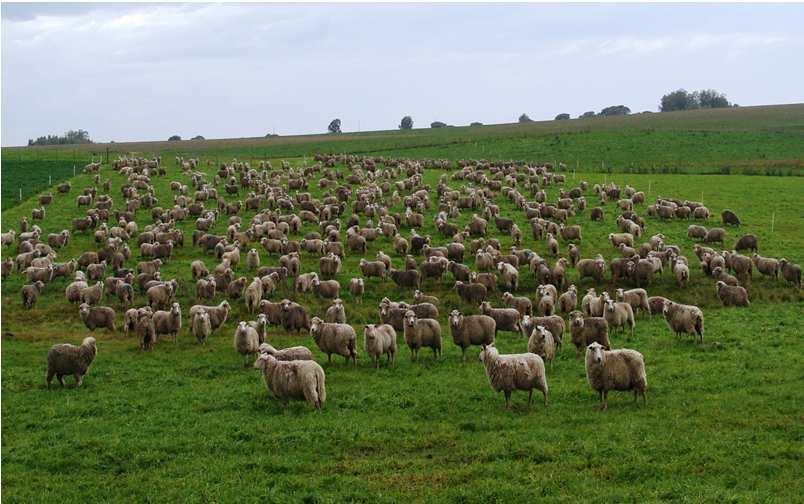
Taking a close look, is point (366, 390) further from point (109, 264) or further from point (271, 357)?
point (109, 264)

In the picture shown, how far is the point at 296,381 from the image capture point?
1741 cm

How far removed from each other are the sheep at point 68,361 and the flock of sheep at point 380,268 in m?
0.04

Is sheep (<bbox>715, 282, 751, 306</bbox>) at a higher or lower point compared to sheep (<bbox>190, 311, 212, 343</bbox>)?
lower

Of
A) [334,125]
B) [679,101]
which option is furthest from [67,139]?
[679,101]

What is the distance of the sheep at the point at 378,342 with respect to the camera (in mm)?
21312

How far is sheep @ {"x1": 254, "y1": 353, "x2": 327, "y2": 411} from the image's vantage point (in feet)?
56.9

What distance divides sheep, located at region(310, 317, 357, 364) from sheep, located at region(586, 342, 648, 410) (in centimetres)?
730

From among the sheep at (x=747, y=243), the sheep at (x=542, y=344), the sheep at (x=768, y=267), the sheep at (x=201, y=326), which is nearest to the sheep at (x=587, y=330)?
the sheep at (x=542, y=344)

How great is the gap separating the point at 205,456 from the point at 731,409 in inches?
451

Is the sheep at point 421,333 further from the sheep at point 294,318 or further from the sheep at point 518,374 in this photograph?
the sheep at point 294,318

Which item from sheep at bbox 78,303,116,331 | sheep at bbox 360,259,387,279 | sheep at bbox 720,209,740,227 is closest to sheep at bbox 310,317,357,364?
sheep at bbox 78,303,116,331

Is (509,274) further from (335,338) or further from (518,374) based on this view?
(518,374)

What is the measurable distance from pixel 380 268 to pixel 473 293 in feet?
16.7

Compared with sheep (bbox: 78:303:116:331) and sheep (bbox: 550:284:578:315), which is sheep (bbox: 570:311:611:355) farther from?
sheep (bbox: 78:303:116:331)
